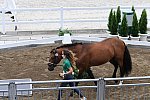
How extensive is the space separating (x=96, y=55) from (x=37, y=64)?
2.85 metres

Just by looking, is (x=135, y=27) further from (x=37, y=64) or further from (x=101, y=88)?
(x=101, y=88)

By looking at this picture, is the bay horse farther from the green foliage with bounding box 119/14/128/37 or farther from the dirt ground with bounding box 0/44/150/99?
the green foliage with bounding box 119/14/128/37

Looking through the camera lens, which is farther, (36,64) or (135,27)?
(135,27)

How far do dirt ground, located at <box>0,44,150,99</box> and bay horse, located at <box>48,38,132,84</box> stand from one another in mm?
944

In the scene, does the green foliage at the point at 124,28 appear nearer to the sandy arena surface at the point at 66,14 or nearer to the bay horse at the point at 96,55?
the sandy arena surface at the point at 66,14

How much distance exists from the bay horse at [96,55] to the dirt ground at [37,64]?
0.94m

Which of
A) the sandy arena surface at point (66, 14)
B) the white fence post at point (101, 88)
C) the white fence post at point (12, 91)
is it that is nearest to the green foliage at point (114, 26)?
the sandy arena surface at point (66, 14)

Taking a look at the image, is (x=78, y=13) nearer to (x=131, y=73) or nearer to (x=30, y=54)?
(x=30, y=54)

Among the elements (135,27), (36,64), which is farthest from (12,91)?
(135,27)

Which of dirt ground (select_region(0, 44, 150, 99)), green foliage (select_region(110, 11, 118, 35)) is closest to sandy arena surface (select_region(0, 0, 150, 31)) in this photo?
green foliage (select_region(110, 11, 118, 35))

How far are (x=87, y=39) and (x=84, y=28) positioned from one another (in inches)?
108

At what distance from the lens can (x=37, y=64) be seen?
46.7ft

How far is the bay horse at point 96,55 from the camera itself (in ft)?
37.5

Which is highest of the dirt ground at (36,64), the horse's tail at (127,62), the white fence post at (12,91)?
the white fence post at (12,91)
